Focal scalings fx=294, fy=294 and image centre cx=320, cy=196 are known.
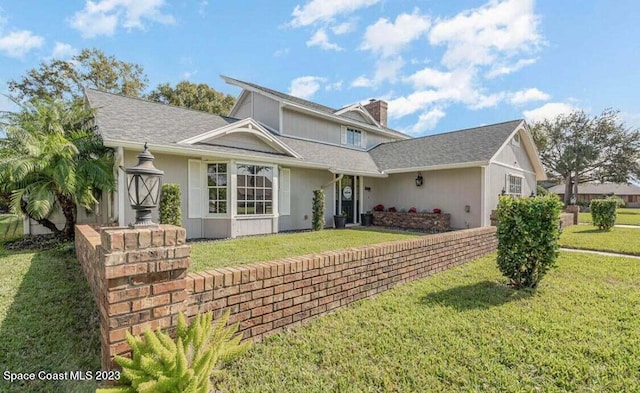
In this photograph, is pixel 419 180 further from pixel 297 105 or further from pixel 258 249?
pixel 258 249

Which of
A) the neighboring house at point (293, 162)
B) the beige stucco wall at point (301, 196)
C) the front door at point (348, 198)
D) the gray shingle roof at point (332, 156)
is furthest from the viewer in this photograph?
the front door at point (348, 198)

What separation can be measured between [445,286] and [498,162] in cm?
1017

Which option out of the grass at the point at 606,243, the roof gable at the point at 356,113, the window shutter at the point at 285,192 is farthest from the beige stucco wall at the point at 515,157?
the window shutter at the point at 285,192

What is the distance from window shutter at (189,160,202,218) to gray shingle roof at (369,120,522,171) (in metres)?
8.66

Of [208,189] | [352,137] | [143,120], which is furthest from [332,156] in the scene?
[143,120]

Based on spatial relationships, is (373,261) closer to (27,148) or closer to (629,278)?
(629,278)

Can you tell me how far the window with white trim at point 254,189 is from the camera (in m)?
9.95

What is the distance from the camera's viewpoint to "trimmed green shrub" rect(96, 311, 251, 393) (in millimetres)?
1850

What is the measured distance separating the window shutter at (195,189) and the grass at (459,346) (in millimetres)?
7224

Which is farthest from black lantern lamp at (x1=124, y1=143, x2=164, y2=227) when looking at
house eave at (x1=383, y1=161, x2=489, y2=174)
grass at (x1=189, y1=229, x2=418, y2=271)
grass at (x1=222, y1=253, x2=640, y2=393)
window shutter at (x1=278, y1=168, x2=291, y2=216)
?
house eave at (x1=383, y1=161, x2=489, y2=174)

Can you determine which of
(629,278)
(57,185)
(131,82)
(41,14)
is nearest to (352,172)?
(629,278)

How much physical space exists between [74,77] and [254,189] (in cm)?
2150

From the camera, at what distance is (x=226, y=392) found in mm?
2328

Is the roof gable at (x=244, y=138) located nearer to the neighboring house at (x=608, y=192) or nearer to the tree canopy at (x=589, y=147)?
the tree canopy at (x=589, y=147)
